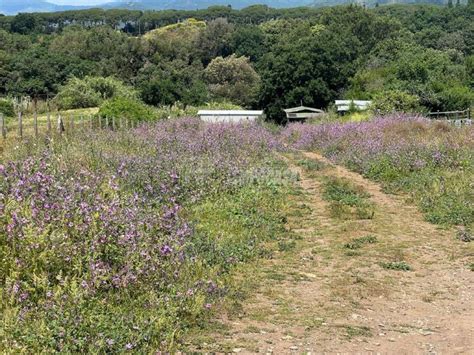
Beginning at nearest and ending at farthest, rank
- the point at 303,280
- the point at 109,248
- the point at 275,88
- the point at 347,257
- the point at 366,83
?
1. the point at 109,248
2. the point at 303,280
3. the point at 347,257
4. the point at 366,83
5. the point at 275,88

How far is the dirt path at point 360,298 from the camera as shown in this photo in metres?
4.45

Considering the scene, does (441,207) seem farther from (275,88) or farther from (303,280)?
(275,88)

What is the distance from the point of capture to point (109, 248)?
15.3 ft

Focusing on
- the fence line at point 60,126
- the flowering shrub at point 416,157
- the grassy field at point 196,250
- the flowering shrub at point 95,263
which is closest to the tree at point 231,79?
the flowering shrub at point 416,157

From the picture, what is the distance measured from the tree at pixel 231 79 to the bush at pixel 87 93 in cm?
2195

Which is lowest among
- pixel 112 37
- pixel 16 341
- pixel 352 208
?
pixel 352 208

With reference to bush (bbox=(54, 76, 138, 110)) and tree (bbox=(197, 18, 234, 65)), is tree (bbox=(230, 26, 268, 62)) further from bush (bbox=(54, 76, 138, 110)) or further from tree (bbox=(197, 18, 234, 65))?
bush (bbox=(54, 76, 138, 110))

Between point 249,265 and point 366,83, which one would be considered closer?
point 249,265

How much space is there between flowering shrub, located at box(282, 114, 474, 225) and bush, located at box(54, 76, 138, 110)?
84.1 ft

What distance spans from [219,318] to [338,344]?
1.07 m

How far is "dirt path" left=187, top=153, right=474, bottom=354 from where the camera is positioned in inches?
175

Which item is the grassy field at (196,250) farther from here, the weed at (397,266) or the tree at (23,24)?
the tree at (23,24)

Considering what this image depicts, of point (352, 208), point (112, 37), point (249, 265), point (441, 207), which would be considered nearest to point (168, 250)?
point (249, 265)

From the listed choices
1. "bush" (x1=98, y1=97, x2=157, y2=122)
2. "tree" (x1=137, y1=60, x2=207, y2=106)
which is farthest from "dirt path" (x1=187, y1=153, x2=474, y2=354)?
"tree" (x1=137, y1=60, x2=207, y2=106)
